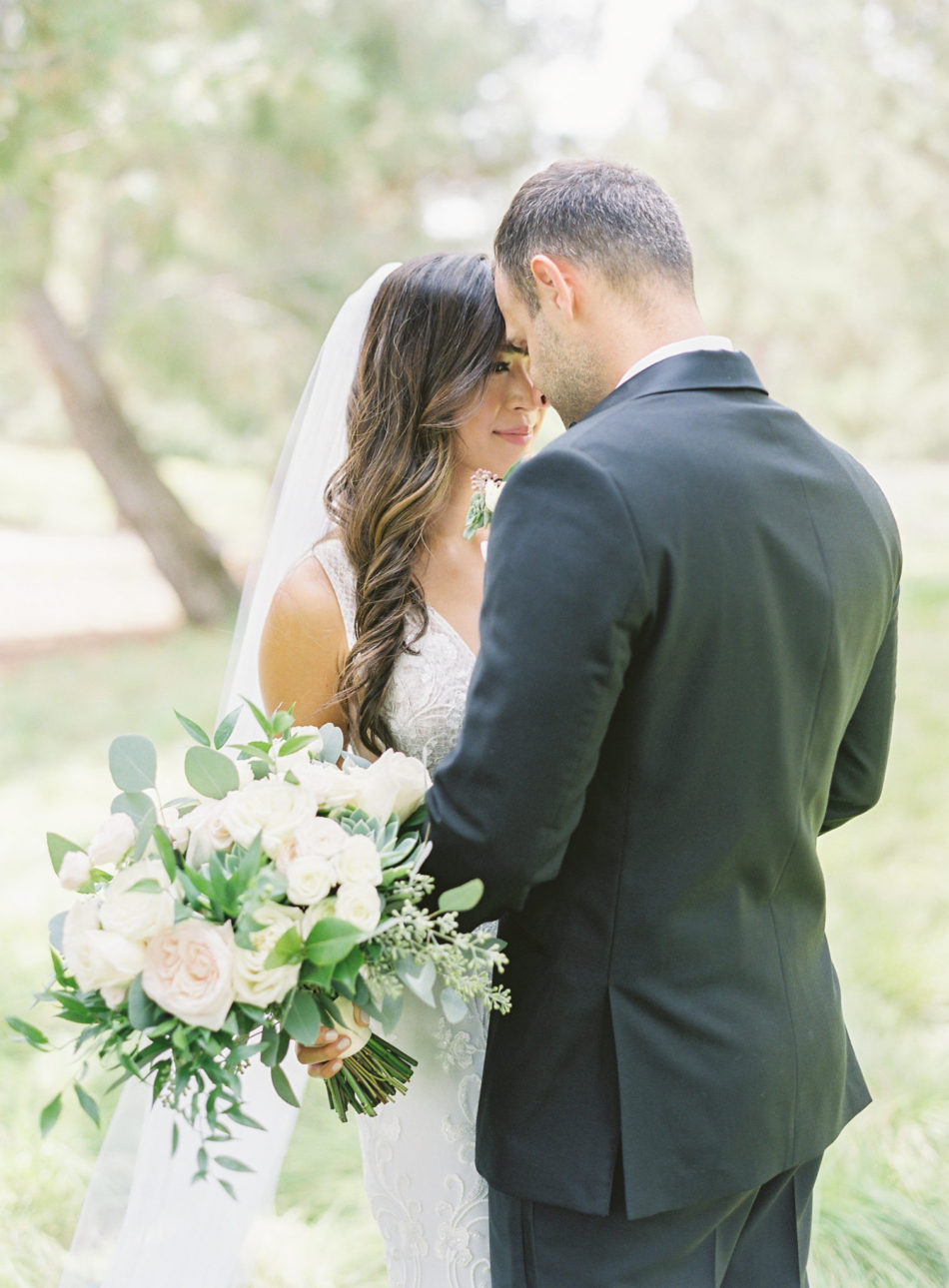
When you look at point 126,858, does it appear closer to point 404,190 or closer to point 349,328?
point 349,328

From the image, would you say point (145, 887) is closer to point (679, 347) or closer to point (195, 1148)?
point (679, 347)

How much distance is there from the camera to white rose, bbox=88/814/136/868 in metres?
1.64

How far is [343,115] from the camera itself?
940cm

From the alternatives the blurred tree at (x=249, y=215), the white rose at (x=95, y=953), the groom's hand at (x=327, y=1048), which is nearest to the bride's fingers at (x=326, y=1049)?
the groom's hand at (x=327, y=1048)

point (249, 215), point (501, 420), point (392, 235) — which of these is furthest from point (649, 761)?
point (249, 215)

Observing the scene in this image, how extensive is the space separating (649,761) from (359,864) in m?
0.42

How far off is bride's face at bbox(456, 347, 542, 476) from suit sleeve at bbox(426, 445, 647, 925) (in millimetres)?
1043

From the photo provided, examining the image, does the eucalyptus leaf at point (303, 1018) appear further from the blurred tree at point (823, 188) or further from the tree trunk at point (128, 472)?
the tree trunk at point (128, 472)

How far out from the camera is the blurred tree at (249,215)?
331 inches

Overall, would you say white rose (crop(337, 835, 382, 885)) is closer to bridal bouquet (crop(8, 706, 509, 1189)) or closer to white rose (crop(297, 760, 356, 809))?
bridal bouquet (crop(8, 706, 509, 1189))

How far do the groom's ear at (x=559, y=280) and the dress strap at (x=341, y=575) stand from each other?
863mm

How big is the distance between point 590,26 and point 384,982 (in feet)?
41.7

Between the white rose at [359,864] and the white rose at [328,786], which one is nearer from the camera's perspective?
the white rose at [359,864]

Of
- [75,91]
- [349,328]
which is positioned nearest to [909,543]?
[75,91]
